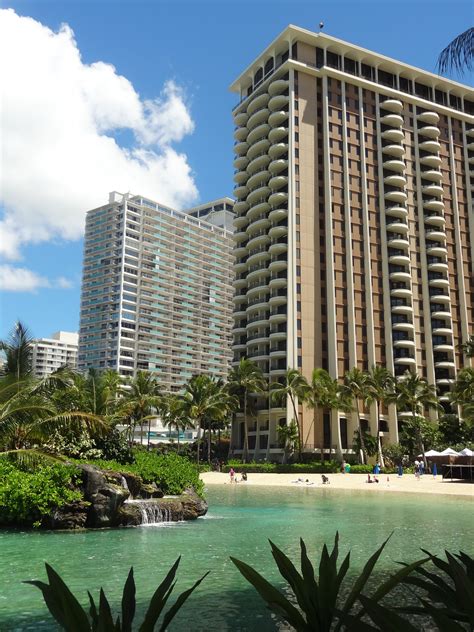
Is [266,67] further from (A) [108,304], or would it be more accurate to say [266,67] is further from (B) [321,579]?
(B) [321,579]

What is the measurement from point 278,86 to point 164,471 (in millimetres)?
77637

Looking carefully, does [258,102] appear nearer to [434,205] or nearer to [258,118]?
[258,118]

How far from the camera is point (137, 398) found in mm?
73125

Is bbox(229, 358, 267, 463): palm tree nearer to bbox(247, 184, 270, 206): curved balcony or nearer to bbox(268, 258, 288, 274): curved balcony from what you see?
bbox(268, 258, 288, 274): curved balcony

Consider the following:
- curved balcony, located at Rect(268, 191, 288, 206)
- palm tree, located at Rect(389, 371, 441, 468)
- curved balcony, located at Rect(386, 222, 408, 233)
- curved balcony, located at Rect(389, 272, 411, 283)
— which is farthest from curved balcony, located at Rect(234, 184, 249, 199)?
palm tree, located at Rect(389, 371, 441, 468)

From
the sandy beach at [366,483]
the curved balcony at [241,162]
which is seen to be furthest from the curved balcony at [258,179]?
the sandy beach at [366,483]

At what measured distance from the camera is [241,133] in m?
98.1

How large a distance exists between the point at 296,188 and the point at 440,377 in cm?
3631

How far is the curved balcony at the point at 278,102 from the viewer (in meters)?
88.1

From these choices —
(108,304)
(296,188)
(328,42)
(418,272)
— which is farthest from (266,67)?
(108,304)

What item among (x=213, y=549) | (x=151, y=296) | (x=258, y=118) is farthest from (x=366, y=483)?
(x=151, y=296)

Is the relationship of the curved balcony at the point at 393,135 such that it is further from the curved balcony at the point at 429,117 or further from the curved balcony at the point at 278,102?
the curved balcony at the point at 278,102

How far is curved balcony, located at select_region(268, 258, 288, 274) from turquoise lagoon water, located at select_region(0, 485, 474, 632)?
56175 millimetres

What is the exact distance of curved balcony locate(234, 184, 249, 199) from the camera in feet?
315
